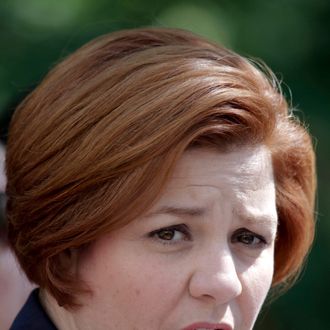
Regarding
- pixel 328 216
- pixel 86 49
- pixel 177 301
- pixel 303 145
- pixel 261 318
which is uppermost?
pixel 86 49

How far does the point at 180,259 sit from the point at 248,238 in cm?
24

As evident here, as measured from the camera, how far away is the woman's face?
292cm

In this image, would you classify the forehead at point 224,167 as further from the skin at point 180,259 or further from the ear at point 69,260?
the ear at point 69,260

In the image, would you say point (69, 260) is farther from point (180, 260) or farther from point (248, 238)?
point (248, 238)

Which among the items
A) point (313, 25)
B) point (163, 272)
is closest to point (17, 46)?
point (313, 25)

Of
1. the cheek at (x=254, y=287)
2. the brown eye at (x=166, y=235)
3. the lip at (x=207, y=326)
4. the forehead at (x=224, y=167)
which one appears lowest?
the lip at (x=207, y=326)

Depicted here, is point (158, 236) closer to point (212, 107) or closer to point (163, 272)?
point (163, 272)

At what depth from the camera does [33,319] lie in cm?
304

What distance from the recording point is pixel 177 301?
9.58 feet

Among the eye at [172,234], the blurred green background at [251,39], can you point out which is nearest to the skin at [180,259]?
the eye at [172,234]

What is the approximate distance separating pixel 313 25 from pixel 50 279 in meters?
2.03

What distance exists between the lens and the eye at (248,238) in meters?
3.04

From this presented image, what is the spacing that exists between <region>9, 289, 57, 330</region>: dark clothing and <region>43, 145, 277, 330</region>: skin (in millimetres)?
62

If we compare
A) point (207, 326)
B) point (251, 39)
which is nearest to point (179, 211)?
point (207, 326)
